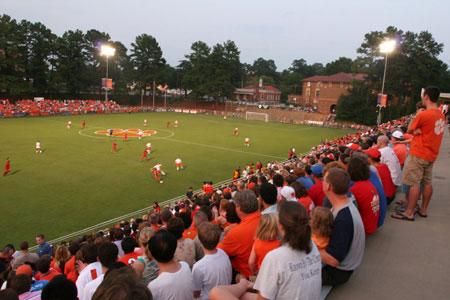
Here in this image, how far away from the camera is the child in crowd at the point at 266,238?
4059 mm

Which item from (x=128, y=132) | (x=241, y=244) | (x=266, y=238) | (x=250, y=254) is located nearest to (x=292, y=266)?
(x=266, y=238)

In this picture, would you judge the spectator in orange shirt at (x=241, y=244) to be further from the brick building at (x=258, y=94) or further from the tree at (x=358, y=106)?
the brick building at (x=258, y=94)

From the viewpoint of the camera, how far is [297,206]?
342 cm

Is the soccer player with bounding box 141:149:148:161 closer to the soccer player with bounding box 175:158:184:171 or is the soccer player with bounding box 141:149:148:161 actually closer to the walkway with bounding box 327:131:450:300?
the soccer player with bounding box 175:158:184:171

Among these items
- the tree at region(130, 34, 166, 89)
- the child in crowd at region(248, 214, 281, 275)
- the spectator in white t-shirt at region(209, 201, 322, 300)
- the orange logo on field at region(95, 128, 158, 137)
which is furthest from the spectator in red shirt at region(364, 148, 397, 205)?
the tree at region(130, 34, 166, 89)

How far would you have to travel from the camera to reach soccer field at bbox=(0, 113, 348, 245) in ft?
48.3

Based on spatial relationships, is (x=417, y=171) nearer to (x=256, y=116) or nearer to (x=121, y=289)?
(x=121, y=289)

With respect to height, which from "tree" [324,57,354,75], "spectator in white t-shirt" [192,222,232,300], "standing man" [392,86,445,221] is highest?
"tree" [324,57,354,75]

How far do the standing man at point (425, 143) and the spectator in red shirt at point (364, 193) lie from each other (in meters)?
1.89

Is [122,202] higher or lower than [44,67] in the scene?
lower

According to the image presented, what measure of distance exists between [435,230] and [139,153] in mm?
23833

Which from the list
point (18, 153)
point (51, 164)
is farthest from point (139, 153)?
point (18, 153)

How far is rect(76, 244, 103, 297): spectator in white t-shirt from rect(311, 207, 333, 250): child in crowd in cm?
304

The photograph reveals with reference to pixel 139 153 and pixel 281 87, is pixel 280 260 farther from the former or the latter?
pixel 281 87
